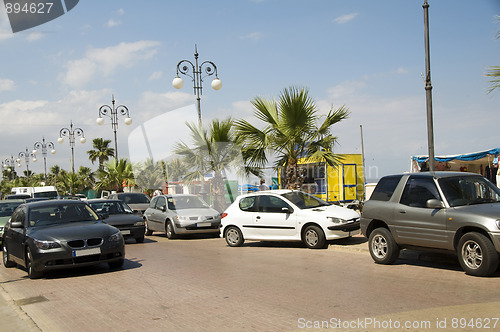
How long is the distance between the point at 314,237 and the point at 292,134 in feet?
15.6

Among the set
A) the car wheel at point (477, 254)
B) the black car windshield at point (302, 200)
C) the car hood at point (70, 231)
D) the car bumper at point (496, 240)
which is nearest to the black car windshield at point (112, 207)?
the black car windshield at point (302, 200)

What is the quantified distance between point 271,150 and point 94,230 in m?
7.95

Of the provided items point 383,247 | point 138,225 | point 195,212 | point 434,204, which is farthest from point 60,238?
point 195,212

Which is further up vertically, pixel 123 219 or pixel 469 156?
pixel 469 156

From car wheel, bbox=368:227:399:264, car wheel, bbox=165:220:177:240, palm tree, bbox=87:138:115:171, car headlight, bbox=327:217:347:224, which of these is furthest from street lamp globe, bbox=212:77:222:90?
palm tree, bbox=87:138:115:171

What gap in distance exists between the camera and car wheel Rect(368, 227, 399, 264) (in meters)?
9.28

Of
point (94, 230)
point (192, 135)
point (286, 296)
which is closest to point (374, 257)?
point (286, 296)

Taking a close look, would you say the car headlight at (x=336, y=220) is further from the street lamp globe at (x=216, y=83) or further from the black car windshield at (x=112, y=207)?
the street lamp globe at (x=216, y=83)

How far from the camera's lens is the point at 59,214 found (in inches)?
413

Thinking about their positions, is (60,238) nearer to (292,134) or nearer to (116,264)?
(116,264)

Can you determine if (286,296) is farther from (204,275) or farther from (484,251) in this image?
(484,251)

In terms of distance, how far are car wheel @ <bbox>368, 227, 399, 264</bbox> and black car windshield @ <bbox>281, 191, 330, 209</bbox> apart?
3.27 meters

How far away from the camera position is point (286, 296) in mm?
6898

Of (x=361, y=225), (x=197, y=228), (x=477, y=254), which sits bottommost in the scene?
(x=197, y=228)
